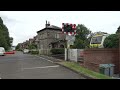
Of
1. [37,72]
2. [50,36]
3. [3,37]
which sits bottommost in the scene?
[37,72]

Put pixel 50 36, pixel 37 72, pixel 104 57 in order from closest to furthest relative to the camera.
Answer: pixel 37 72 → pixel 104 57 → pixel 50 36

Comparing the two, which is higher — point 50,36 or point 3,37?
point 50,36

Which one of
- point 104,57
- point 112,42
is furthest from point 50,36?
point 104,57

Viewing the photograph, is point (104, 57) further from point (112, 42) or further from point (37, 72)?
point (112, 42)

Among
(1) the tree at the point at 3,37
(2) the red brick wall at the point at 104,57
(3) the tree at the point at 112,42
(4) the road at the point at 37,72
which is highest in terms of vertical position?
(1) the tree at the point at 3,37

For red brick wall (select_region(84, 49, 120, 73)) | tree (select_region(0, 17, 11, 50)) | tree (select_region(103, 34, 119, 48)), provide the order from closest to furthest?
red brick wall (select_region(84, 49, 120, 73)) → tree (select_region(103, 34, 119, 48)) → tree (select_region(0, 17, 11, 50))

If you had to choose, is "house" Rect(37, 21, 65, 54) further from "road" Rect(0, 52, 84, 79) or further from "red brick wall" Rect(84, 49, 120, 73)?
"red brick wall" Rect(84, 49, 120, 73)

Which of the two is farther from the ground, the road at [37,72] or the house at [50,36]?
the house at [50,36]

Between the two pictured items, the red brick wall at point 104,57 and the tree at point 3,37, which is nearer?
the red brick wall at point 104,57

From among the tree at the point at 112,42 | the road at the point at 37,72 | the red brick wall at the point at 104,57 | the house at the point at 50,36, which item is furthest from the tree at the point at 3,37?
the red brick wall at the point at 104,57

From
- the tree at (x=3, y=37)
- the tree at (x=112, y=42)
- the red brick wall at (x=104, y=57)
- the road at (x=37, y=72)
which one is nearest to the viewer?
the road at (x=37, y=72)

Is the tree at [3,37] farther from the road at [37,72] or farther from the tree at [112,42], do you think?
the road at [37,72]

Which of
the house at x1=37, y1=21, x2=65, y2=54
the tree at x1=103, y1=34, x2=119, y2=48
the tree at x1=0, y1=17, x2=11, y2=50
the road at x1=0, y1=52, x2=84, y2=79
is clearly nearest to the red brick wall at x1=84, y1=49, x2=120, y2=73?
the road at x1=0, y1=52, x2=84, y2=79
